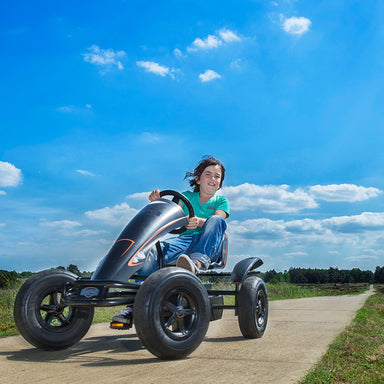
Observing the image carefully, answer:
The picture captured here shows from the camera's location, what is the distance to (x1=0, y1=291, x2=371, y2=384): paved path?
295 centimetres

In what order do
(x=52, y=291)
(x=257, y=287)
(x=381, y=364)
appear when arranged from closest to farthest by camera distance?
(x=381, y=364) < (x=52, y=291) < (x=257, y=287)

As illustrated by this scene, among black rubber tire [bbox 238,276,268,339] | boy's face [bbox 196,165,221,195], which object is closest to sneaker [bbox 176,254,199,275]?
black rubber tire [bbox 238,276,268,339]

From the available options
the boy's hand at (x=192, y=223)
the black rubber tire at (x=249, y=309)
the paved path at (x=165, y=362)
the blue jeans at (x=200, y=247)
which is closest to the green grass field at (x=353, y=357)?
the paved path at (x=165, y=362)

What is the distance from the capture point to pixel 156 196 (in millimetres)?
4961

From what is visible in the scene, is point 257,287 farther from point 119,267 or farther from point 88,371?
point 88,371

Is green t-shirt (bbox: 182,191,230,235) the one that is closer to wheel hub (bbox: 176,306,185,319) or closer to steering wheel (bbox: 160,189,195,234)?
steering wheel (bbox: 160,189,195,234)

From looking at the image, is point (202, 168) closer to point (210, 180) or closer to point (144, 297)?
point (210, 180)

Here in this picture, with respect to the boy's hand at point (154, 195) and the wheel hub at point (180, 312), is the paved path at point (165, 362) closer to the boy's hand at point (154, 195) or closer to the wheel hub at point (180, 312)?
the wheel hub at point (180, 312)

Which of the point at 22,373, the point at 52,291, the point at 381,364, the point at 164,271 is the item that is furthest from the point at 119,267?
the point at 381,364

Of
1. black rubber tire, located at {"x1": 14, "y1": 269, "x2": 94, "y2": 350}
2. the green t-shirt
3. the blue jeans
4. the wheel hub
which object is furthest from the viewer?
the green t-shirt

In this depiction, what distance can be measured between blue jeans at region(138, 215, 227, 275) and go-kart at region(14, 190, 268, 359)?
0.13 m

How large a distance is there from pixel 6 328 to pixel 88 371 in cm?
318

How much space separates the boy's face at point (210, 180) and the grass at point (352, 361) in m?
2.33

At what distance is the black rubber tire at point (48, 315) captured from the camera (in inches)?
153
